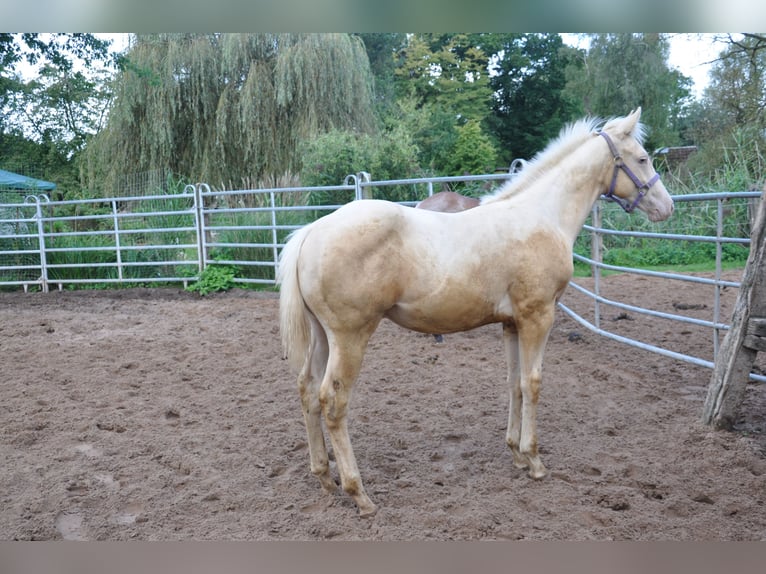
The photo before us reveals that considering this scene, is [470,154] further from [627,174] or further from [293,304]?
[293,304]

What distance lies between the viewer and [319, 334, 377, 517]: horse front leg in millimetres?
2156

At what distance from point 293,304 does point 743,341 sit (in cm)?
210

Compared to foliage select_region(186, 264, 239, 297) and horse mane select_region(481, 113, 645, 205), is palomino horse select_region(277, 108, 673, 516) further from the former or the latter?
foliage select_region(186, 264, 239, 297)

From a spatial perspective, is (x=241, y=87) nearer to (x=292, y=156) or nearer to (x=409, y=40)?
(x=292, y=156)

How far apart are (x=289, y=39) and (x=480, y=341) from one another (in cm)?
751

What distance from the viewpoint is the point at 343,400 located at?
7.10 feet

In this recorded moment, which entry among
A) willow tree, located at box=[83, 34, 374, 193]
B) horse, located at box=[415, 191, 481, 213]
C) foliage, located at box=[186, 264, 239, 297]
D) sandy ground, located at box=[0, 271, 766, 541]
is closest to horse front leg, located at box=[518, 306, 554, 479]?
sandy ground, located at box=[0, 271, 766, 541]

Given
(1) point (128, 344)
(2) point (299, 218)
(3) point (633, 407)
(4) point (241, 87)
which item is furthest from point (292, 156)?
(3) point (633, 407)

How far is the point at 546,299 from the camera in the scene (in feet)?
7.78

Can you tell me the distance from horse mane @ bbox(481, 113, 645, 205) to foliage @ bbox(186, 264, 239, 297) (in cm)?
526

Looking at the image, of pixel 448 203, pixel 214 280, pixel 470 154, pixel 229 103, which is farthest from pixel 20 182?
pixel 448 203

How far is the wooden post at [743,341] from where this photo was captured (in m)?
2.69

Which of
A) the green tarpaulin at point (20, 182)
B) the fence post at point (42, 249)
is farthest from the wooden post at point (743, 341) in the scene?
the green tarpaulin at point (20, 182)

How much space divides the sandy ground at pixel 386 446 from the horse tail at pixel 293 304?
1.99ft
